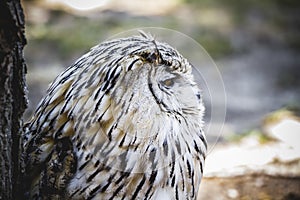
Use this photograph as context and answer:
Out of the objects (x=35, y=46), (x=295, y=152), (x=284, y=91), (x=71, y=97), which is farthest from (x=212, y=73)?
(x=71, y=97)

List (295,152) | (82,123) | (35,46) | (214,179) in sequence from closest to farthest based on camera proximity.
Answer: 1. (82,123)
2. (214,179)
3. (295,152)
4. (35,46)

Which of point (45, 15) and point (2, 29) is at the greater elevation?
point (45, 15)

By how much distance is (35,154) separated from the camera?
8.03 feet

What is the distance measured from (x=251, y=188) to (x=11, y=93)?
224 centimetres

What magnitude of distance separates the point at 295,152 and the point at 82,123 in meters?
2.54

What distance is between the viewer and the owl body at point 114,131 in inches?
92.3

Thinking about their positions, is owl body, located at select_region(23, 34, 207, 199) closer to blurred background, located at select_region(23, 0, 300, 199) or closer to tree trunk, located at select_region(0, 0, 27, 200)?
tree trunk, located at select_region(0, 0, 27, 200)

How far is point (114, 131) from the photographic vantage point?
2.34m

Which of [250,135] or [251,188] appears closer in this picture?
[251,188]

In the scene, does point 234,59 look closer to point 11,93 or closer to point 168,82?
point 168,82

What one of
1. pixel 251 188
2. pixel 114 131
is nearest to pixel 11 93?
pixel 114 131

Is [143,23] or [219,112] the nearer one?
[219,112]

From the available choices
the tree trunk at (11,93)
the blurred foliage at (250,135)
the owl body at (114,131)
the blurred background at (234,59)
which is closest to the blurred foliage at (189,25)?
the blurred background at (234,59)

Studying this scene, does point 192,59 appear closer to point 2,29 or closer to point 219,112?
point 219,112
